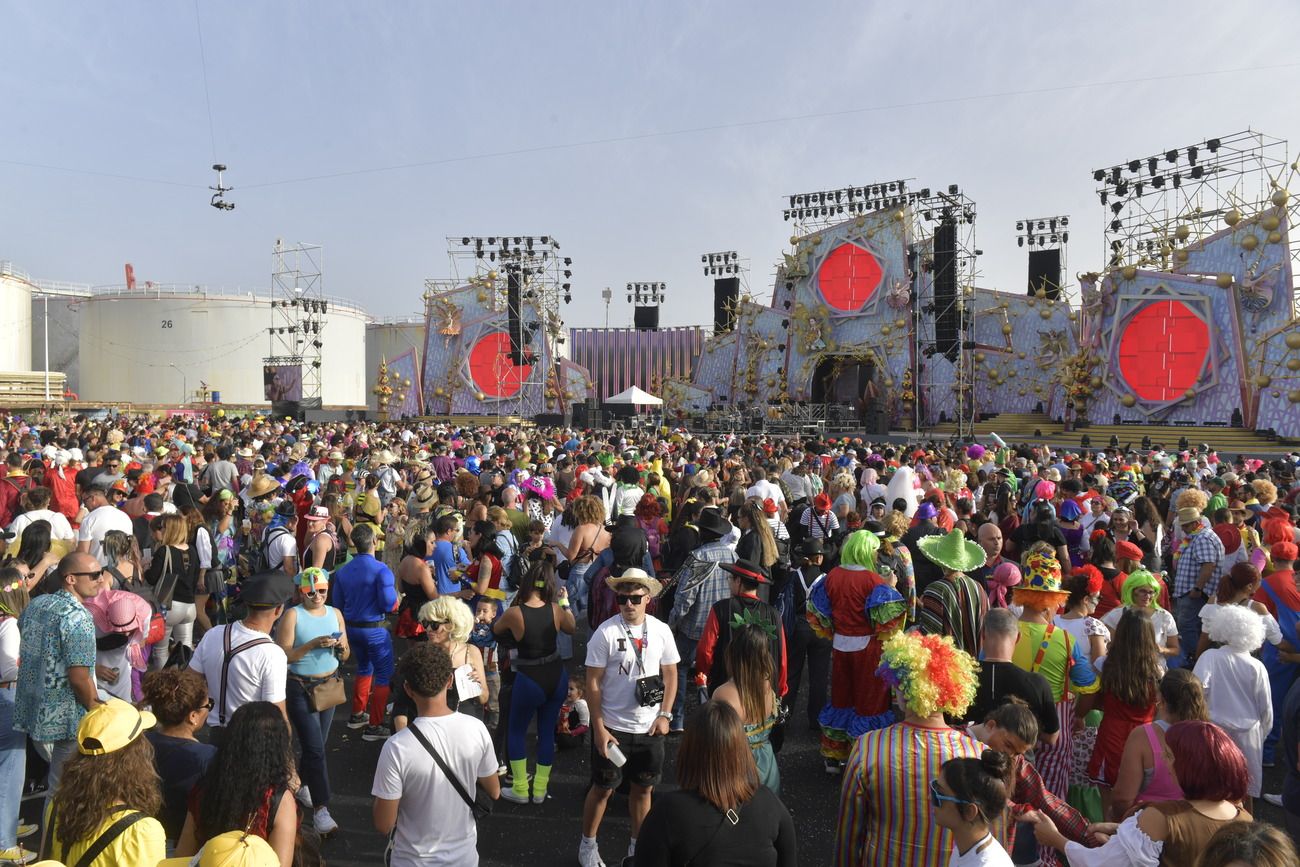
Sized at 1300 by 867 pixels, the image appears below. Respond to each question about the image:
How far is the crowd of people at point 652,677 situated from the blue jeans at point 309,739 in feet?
0.05

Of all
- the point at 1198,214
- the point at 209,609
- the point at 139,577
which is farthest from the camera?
the point at 1198,214

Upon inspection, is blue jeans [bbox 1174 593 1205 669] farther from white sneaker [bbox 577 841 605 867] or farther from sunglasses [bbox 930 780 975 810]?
sunglasses [bbox 930 780 975 810]

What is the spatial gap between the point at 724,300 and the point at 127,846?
44.1m

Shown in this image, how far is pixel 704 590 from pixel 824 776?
1501mm

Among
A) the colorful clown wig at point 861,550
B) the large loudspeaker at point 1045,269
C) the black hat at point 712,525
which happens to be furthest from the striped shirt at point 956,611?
the large loudspeaker at point 1045,269

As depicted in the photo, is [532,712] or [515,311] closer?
[532,712]

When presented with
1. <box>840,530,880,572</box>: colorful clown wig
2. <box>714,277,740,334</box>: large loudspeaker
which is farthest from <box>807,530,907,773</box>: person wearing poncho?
<box>714,277,740,334</box>: large loudspeaker

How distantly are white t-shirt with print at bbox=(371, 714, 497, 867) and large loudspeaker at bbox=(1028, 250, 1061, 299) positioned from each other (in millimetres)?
37977

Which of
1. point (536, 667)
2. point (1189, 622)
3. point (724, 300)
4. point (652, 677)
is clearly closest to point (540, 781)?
point (536, 667)

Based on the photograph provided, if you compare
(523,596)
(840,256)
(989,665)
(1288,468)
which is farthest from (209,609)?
(840,256)

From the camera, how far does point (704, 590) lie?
208 inches

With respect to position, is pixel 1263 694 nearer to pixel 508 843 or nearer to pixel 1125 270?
pixel 508 843

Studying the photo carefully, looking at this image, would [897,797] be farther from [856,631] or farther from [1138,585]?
[1138,585]

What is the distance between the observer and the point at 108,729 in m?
2.51
